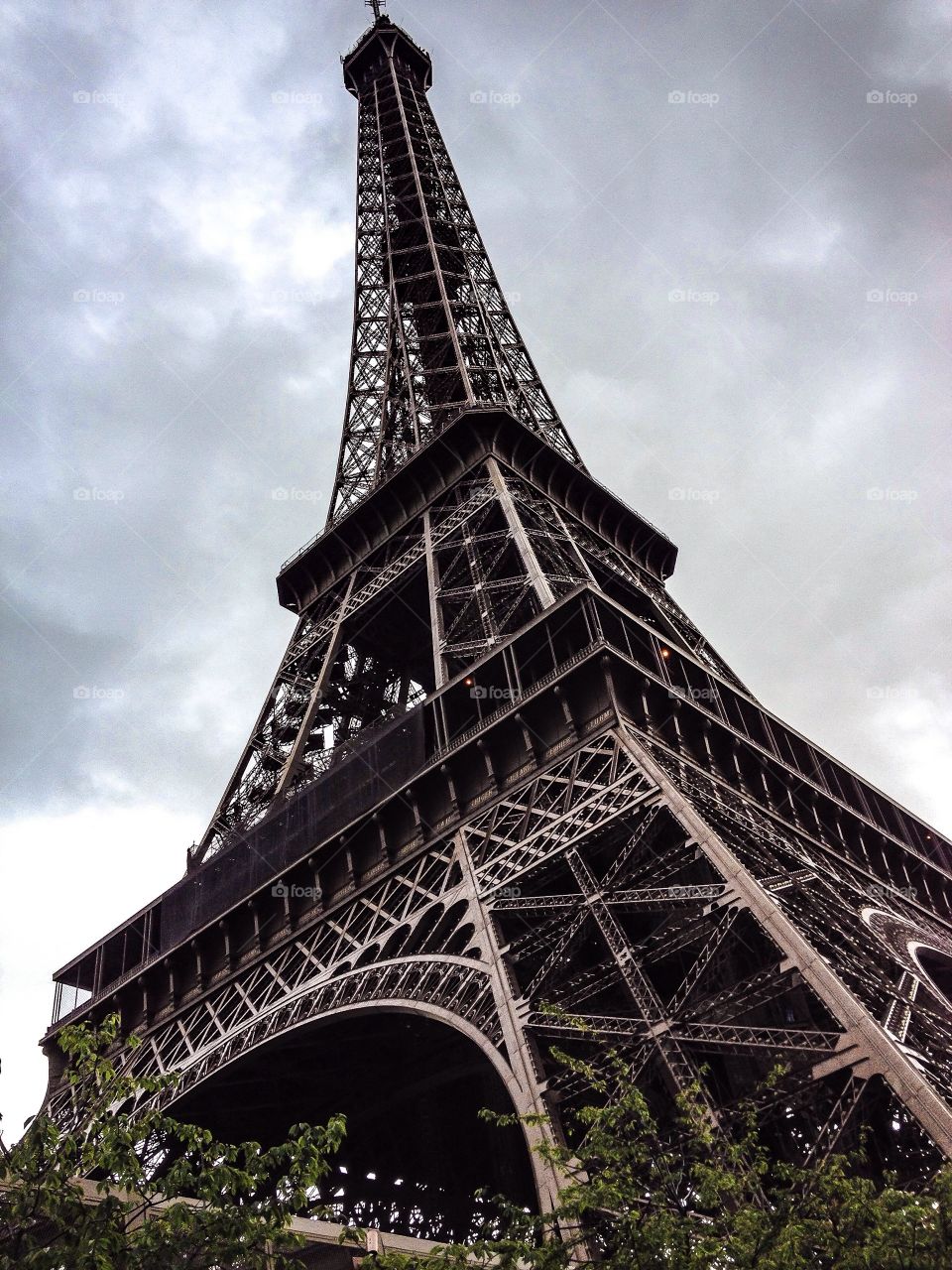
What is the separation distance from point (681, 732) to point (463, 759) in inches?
208

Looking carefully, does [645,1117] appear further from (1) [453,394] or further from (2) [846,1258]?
(1) [453,394]

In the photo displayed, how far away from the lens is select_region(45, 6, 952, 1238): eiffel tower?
18.6m

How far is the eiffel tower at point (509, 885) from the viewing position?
61.1 ft

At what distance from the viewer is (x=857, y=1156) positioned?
1494 cm

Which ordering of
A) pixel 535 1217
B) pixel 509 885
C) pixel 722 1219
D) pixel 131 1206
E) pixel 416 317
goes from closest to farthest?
pixel 131 1206
pixel 722 1219
pixel 535 1217
pixel 509 885
pixel 416 317

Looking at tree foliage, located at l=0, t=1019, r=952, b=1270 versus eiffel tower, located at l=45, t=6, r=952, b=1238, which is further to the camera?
eiffel tower, located at l=45, t=6, r=952, b=1238

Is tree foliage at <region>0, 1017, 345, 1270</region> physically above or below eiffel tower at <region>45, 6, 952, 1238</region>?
below

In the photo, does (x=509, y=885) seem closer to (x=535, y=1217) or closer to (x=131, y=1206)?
(x=535, y=1217)

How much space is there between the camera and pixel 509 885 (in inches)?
964

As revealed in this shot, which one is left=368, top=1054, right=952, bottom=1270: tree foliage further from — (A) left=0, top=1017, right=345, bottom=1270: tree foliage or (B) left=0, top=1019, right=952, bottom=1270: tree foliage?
(A) left=0, top=1017, right=345, bottom=1270: tree foliage

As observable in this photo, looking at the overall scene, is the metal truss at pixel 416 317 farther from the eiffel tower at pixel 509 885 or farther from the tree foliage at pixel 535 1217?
the tree foliage at pixel 535 1217

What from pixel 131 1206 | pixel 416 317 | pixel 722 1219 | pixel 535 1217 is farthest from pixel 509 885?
pixel 416 317

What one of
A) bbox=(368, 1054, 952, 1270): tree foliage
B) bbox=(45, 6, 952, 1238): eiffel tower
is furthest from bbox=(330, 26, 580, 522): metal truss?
bbox=(368, 1054, 952, 1270): tree foliage

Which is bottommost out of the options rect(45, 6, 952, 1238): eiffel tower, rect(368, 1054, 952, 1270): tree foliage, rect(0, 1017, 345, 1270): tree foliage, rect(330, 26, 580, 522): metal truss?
rect(368, 1054, 952, 1270): tree foliage
